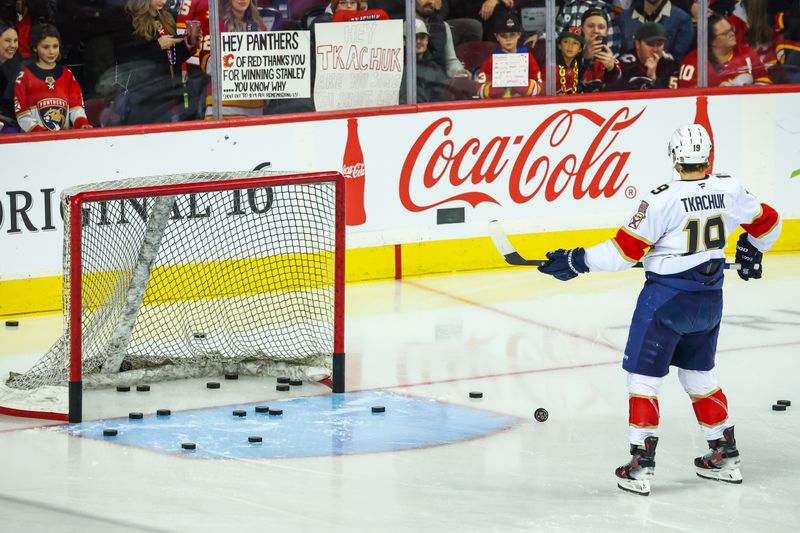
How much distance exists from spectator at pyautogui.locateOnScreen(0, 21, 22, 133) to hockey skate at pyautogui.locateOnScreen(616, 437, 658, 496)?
4.59 metres

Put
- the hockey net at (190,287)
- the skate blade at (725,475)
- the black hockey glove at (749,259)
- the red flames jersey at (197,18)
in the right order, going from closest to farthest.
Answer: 1. the skate blade at (725,475)
2. the black hockey glove at (749,259)
3. the hockey net at (190,287)
4. the red flames jersey at (197,18)

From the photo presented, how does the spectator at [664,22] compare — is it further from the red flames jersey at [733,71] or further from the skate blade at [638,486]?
the skate blade at [638,486]

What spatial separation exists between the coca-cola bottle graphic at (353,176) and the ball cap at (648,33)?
2262 millimetres

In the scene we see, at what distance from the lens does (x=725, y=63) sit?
36.5ft

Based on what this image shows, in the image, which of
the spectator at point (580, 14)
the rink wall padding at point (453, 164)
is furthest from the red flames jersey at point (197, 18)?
the spectator at point (580, 14)

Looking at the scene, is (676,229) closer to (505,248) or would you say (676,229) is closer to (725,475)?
(505,248)

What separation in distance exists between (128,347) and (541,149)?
12.8 feet

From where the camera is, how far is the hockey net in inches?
274

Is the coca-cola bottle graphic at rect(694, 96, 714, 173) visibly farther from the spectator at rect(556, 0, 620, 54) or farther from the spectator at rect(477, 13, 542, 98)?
the spectator at rect(477, 13, 542, 98)

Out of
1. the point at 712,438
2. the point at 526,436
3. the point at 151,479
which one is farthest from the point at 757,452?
the point at 151,479

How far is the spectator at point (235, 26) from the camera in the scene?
9.53 meters

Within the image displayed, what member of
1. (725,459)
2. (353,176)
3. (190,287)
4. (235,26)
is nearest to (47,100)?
(235,26)

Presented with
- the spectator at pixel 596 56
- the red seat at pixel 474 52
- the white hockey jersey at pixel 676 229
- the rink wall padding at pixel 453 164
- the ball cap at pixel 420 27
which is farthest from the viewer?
the spectator at pixel 596 56

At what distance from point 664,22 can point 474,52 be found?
58.8 inches
